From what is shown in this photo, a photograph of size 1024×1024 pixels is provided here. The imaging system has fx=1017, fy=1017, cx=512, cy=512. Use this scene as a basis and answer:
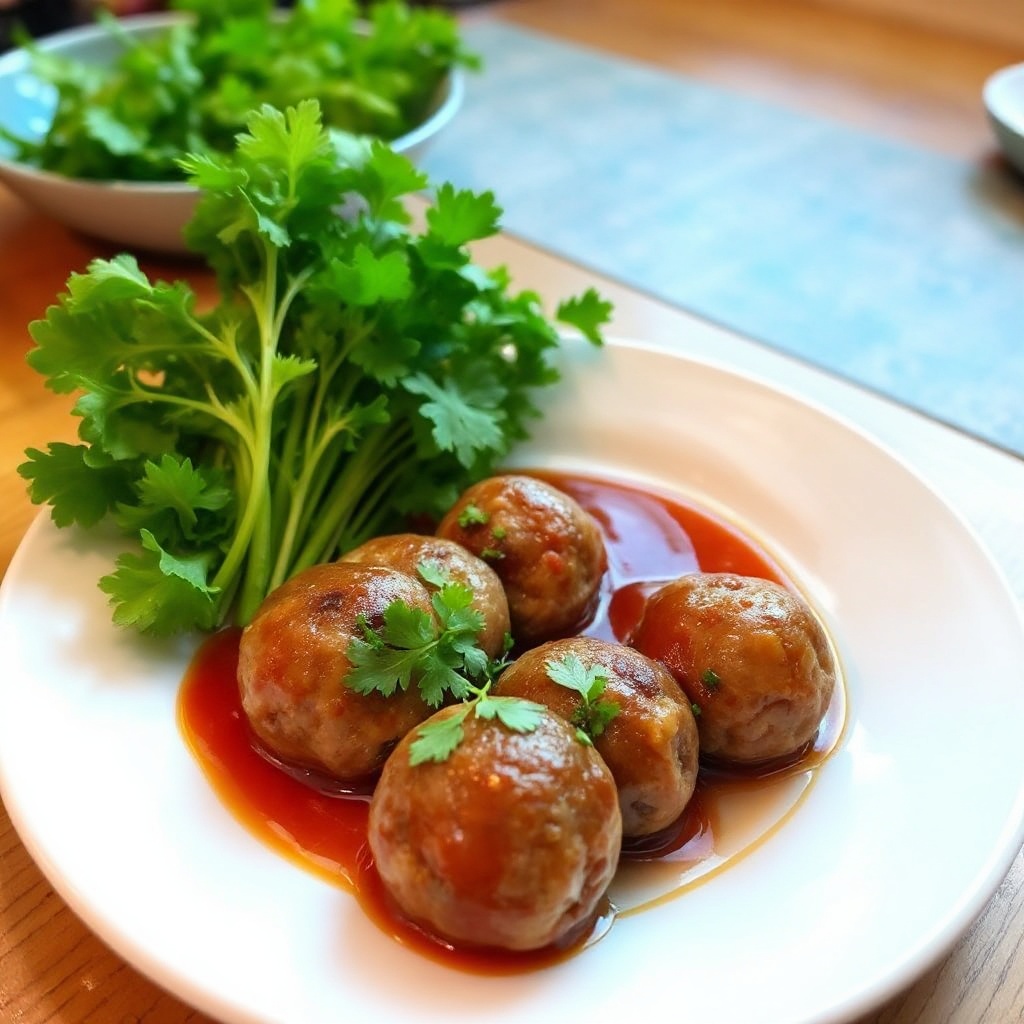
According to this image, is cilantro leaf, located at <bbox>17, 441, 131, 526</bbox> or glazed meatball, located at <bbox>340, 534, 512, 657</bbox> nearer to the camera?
glazed meatball, located at <bbox>340, 534, 512, 657</bbox>

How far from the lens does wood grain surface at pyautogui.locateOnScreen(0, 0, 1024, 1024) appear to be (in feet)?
4.23

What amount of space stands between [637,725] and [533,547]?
42 centimetres

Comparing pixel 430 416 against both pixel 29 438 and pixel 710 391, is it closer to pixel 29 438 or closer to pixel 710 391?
pixel 710 391

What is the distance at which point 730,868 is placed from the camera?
1.36 metres

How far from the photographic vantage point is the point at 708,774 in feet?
4.99

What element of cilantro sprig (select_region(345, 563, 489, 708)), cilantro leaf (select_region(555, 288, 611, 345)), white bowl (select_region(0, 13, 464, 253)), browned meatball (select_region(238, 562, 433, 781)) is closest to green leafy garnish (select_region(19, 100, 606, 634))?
cilantro leaf (select_region(555, 288, 611, 345))

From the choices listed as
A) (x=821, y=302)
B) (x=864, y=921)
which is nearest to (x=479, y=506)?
(x=864, y=921)

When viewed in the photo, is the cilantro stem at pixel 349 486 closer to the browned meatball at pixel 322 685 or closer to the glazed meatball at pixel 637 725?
the browned meatball at pixel 322 685

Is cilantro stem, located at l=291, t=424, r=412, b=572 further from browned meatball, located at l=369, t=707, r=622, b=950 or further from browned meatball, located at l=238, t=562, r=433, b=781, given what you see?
browned meatball, located at l=369, t=707, r=622, b=950

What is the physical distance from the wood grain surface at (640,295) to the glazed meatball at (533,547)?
0.74m

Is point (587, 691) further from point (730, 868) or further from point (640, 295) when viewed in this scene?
point (640, 295)

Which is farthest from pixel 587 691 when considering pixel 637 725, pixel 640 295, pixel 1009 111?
pixel 1009 111

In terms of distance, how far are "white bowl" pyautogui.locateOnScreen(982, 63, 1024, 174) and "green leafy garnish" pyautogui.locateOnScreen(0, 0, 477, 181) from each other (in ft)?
5.57

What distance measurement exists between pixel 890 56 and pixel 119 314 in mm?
4053
